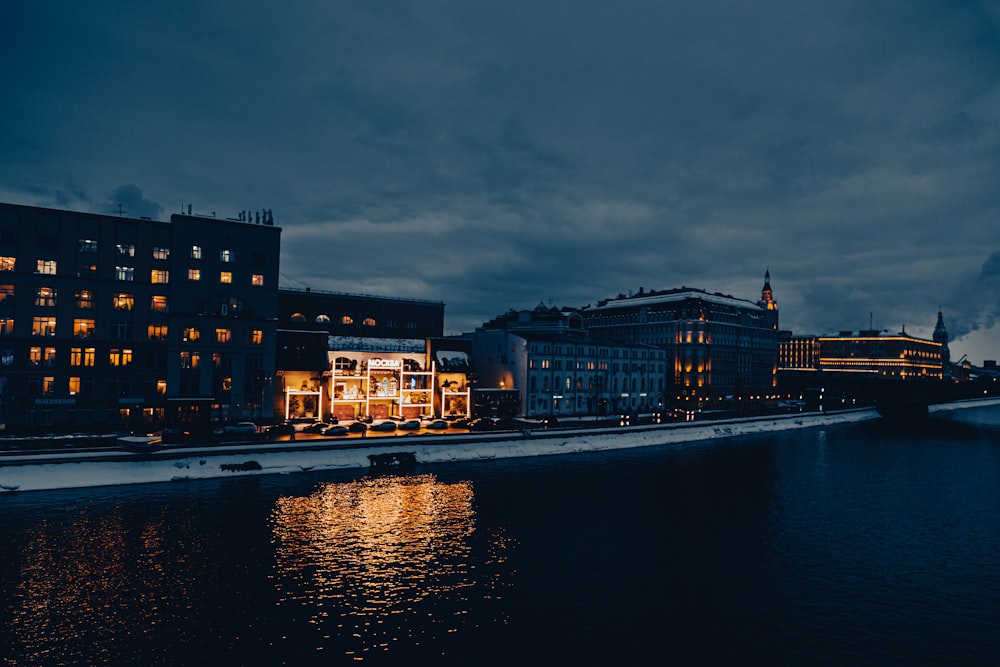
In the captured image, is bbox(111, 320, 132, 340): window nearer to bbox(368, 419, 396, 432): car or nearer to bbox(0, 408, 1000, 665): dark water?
bbox(0, 408, 1000, 665): dark water

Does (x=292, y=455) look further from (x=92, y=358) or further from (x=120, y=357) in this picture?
(x=92, y=358)

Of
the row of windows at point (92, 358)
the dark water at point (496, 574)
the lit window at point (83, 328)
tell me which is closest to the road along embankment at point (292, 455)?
the dark water at point (496, 574)

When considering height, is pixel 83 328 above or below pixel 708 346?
below

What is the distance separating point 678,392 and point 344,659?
144470mm

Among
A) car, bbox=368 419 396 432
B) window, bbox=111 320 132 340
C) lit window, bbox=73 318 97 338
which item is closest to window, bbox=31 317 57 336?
lit window, bbox=73 318 97 338

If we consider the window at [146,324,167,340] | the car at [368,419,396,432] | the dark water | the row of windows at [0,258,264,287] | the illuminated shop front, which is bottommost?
the dark water

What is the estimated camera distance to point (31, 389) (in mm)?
83750

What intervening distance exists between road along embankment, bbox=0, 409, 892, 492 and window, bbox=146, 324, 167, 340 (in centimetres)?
2974

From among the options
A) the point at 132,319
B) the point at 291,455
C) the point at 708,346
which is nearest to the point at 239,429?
the point at 291,455

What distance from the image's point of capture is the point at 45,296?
8562cm

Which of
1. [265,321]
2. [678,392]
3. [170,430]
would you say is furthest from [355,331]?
[678,392]

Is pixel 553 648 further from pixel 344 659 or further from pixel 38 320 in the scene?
pixel 38 320

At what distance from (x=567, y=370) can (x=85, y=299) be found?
84.3 meters

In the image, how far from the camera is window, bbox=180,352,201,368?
91688 mm
